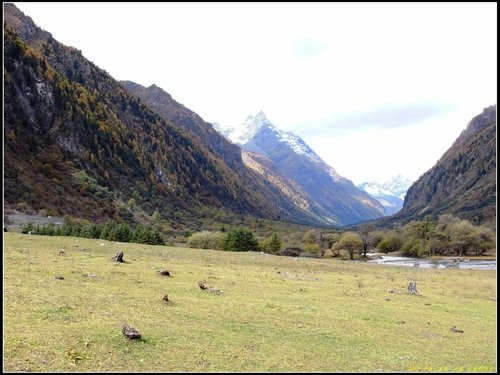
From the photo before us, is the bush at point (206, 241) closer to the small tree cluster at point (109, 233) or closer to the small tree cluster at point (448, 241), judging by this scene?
the small tree cluster at point (109, 233)

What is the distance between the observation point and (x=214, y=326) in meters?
23.0

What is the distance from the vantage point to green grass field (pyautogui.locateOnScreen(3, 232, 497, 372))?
56.3 ft

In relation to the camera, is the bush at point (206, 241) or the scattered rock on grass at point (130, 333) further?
the bush at point (206, 241)

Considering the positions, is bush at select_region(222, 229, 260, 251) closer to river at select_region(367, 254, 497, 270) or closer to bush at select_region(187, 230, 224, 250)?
bush at select_region(187, 230, 224, 250)

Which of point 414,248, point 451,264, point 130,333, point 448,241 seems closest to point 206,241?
point 451,264

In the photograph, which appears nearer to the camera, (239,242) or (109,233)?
(109,233)

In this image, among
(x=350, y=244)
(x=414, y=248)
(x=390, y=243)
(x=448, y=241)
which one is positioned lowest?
(x=350, y=244)

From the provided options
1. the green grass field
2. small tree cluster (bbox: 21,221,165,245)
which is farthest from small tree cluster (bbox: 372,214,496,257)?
the green grass field

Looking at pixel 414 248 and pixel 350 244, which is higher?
pixel 414 248

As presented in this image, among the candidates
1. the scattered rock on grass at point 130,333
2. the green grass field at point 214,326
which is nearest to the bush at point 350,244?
the green grass field at point 214,326

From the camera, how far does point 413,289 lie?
4584 centimetres

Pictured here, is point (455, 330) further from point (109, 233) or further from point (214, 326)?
point (109, 233)

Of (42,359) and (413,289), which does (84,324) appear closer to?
(42,359)

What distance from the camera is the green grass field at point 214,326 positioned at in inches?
676
